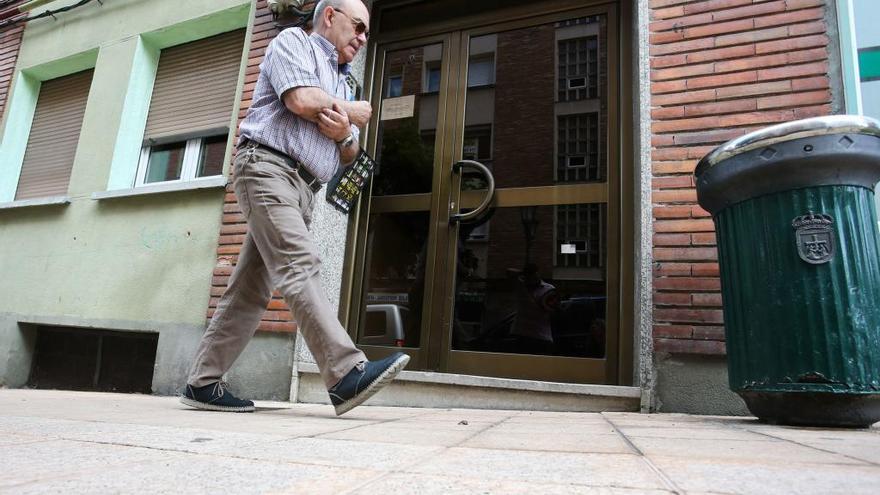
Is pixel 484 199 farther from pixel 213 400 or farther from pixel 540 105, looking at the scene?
pixel 213 400

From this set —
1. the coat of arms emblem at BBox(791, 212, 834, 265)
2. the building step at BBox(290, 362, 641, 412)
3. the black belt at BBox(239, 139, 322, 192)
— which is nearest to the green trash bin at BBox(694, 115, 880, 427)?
the coat of arms emblem at BBox(791, 212, 834, 265)

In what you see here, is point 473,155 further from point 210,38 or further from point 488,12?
point 210,38

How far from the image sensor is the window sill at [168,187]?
13.3 ft

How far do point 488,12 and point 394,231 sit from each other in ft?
5.79

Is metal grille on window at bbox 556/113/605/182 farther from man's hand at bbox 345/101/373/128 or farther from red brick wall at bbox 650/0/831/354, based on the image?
man's hand at bbox 345/101/373/128

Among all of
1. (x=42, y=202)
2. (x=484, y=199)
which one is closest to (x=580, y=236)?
(x=484, y=199)

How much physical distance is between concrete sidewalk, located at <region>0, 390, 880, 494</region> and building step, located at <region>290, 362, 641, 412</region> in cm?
→ 101

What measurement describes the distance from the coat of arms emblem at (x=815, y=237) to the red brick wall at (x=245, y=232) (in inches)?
107

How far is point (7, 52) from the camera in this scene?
239 inches

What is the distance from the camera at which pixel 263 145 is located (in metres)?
2.21

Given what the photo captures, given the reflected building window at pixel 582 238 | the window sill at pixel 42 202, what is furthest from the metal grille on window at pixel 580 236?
the window sill at pixel 42 202

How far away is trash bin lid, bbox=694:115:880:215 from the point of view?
6.41ft

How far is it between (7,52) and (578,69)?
21.1 ft

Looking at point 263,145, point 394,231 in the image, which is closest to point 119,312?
point 394,231
